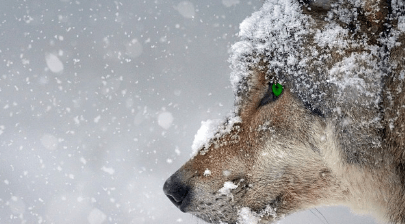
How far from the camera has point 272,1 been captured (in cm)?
309

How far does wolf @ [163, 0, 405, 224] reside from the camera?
2.35 meters

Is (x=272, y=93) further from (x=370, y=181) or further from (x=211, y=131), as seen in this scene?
(x=370, y=181)

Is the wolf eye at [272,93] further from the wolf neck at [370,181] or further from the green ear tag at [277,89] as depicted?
the wolf neck at [370,181]

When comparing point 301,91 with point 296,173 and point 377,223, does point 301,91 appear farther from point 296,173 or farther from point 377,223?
point 377,223

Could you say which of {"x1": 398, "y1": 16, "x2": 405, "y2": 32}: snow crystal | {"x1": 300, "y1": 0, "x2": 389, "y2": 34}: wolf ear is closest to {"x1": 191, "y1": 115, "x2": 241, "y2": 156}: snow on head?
{"x1": 300, "y1": 0, "x2": 389, "y2": 34}: wolf ear

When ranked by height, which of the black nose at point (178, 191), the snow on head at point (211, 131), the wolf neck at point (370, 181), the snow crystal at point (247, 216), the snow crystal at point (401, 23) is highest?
the snow on head at point (211, 131)

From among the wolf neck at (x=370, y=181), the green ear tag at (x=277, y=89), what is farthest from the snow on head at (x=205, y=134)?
the wolf neck at (x=370, y=181)

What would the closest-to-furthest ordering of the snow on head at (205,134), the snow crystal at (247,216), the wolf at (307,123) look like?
1. the wolf at (307,123)
2. the snow crystal at (247,216)
3. the snow on head at (205,134)

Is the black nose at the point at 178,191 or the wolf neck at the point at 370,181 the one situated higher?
the black nose at the point at 178,191

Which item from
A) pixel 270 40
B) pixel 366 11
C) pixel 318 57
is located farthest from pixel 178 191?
pixel 366 11

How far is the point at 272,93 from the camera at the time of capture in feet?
8.93

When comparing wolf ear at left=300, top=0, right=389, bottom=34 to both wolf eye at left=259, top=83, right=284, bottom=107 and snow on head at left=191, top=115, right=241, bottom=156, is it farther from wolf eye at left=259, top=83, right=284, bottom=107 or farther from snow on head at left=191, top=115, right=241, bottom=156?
snow on head at left=191, top=115, right=241, bottom=156

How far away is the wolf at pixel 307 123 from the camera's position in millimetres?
2354

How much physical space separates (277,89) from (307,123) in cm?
32
